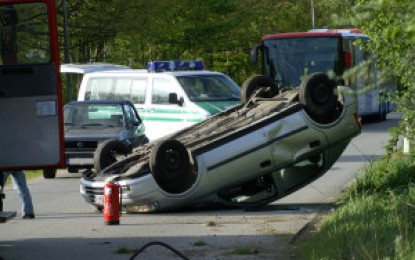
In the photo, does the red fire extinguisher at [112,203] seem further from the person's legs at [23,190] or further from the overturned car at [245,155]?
the person's legs at [23,190]

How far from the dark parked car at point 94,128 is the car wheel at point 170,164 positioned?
6299 millimetres

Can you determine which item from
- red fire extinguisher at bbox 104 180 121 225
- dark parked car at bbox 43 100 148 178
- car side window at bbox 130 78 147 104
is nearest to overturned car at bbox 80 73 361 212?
red fire extinguisher at bbox 104 180 121 225

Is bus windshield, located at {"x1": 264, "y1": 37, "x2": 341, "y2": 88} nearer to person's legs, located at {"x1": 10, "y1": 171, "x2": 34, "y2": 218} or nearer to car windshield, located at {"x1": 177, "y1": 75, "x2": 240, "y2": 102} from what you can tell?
car windshield, located at {"x1": 177, "y1": 75, "x2": 240, "y2": 102}

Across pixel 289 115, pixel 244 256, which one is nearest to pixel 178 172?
pixel 289 115

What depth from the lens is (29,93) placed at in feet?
39.3

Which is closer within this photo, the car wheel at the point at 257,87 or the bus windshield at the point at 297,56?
the car wheel at the point at 257,87

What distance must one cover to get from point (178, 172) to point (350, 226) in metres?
3.88

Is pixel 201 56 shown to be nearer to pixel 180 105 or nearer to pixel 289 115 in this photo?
pixel 180 105

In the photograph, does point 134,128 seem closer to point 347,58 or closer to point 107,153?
point 107,153

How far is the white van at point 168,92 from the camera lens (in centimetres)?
2522

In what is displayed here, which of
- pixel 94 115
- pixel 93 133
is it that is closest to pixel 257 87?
pixel 93 133

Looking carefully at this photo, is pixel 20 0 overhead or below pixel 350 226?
overhead

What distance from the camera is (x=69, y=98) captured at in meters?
40.4

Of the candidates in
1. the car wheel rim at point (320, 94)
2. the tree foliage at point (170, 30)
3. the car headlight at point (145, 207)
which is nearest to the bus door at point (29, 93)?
the car headlight at point (145, 207)
